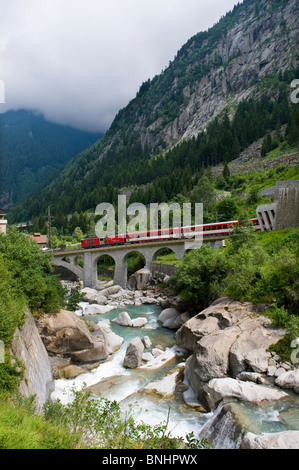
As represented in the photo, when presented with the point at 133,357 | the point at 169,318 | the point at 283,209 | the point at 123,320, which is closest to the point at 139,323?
the point at 123,320

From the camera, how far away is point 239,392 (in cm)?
1120

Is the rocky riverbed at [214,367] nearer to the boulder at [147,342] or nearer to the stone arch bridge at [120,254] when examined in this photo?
the boulder at [147,342]

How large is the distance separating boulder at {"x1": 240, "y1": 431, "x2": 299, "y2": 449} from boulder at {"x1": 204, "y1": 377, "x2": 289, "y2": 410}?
2.57 m

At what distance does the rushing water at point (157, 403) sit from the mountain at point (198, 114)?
59035 millimetres

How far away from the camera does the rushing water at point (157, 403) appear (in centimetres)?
987

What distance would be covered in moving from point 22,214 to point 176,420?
13056 cm

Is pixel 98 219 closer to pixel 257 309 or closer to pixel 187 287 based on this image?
pixel 187 287

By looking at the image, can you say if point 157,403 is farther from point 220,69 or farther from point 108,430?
point 220,69

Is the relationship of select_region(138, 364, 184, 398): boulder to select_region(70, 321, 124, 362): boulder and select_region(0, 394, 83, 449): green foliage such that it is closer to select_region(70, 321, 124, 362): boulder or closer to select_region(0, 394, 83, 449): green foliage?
select_region(70, 321, 124, 362): boulder

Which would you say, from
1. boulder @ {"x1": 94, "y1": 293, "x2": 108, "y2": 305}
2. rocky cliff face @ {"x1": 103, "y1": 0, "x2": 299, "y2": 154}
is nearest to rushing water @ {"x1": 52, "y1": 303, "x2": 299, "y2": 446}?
boulder @ {"x1": 94, "y1": 293, "x2": 108, "y2": 305}

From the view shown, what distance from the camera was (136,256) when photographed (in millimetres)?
48969

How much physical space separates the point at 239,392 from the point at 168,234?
33156 mm
